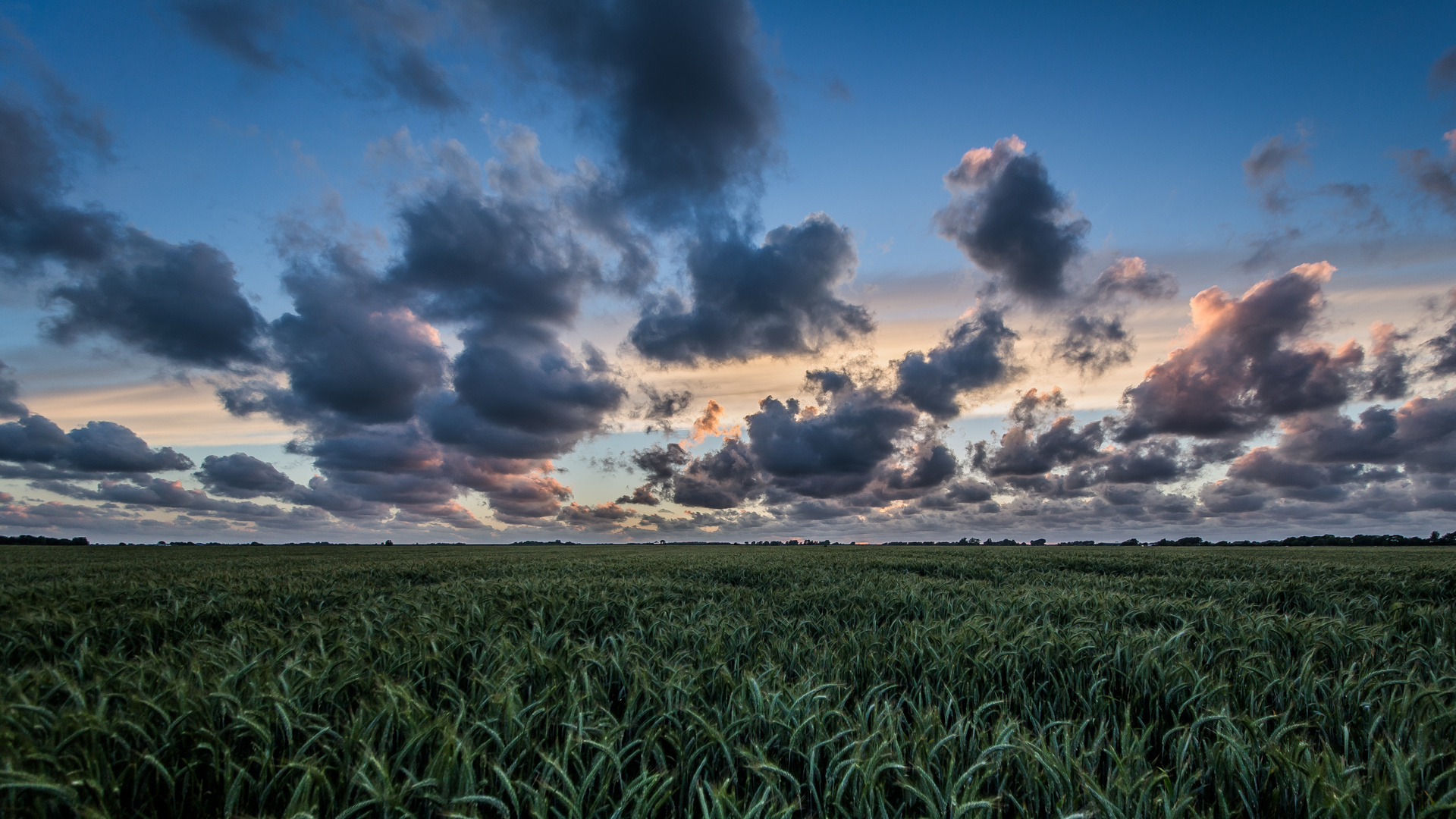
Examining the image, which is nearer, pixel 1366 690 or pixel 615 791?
pixel 615 791

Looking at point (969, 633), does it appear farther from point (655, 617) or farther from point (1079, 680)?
point (655, 617)

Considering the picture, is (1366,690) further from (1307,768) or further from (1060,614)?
(1060,614)

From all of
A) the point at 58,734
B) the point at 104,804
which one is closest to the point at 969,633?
A: the point at 104,804

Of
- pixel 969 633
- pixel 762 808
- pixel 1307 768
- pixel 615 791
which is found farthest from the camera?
pixel 969 633

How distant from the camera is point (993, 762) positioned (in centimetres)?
262

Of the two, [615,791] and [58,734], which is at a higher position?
[58,734]

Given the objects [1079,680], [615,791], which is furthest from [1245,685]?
[615,791]

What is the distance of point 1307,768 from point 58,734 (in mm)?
5955

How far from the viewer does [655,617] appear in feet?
22.1

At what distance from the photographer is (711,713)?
3.43m

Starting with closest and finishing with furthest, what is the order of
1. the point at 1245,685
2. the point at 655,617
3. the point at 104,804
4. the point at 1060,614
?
the point at 104,804 < the point at 1245,685 < the point at 655,617 < the point at 1060,614

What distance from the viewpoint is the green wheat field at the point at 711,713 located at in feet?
7.70

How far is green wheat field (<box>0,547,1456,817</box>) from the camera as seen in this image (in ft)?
7.70

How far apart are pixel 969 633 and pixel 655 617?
3578 mm
